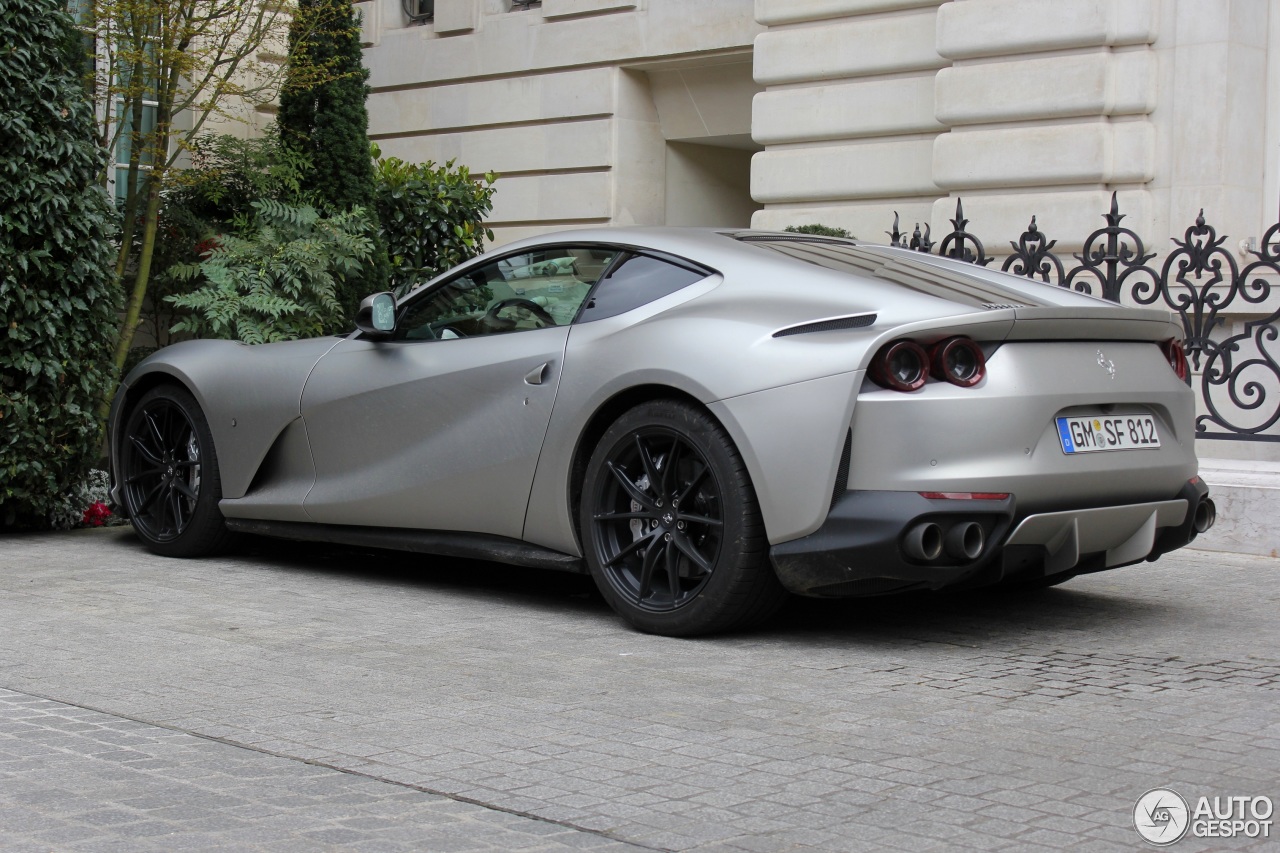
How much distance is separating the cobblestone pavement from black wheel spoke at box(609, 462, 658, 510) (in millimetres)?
483

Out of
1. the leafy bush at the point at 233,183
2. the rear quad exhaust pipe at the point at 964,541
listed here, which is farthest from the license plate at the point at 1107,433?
the leafy bush at the point at 233,183

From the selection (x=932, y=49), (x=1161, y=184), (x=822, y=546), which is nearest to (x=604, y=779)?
(x=822, y=546)

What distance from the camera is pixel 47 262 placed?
25.3 ft

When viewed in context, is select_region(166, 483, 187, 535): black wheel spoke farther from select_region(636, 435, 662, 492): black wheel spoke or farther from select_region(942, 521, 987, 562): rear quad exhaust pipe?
select_region(942, 521, 987, 562): rear quad exhaust pipe

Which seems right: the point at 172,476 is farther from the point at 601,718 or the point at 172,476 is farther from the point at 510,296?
the point at 601,718

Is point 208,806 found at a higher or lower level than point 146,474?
lower

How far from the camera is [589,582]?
675 centimetres

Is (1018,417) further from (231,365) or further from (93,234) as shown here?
(93,234)

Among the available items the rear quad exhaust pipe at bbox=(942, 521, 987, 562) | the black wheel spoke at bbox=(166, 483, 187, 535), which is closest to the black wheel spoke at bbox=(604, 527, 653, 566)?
the rear quad exhaust pipe at bbox=(942, 521, 987, 562)

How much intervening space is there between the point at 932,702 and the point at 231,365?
13.2ft

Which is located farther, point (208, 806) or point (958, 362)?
point (958, 362)

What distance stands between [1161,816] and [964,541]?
64.0 inches

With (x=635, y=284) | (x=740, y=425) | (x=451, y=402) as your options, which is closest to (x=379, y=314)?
(x=451, y=402)

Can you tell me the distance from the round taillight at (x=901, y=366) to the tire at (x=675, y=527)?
1.84ft
